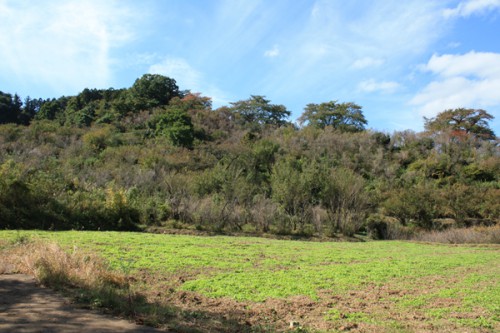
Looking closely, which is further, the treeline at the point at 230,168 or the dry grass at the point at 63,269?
the treeline at the point at 230,168

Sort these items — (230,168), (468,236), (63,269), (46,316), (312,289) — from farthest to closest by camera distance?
1. (230,168)
2. (468,236)
3. (312,289)
4. (63,269)
5. (46,316)

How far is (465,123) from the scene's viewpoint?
54.0m

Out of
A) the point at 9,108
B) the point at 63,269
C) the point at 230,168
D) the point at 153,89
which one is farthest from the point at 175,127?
the point at 63,269

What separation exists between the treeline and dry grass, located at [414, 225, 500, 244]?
2.45 metres

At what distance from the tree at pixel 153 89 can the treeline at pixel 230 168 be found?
21 cm

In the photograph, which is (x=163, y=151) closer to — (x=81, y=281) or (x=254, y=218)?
(x=254, y=218)

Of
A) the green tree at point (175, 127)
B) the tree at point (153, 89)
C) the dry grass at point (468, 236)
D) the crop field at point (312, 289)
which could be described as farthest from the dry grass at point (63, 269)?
the tree at point (153, 89)

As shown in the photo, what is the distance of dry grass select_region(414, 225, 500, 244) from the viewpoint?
23.9m

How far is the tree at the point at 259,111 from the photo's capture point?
59844 mm

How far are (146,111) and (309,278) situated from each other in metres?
45.5

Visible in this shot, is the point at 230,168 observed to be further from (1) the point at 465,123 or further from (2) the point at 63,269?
(1) the point at 465,123

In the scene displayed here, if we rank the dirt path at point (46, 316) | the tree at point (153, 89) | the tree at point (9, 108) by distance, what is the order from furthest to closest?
the tree at point (153, 89) < the tree at point (9, 108) < the dirt path at point (46, 316)

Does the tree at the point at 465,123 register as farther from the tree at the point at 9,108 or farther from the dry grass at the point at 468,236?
the tree at the point at 9,108

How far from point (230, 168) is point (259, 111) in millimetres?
33527
